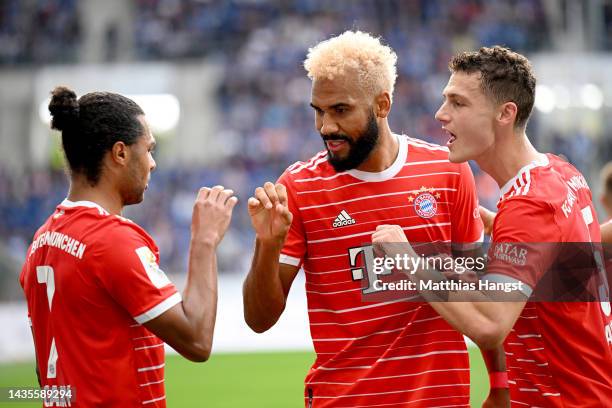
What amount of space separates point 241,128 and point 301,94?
1.74 m

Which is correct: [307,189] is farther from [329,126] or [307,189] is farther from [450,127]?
[450,127]

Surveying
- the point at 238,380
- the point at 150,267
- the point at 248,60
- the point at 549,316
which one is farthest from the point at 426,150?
the point at 248,60

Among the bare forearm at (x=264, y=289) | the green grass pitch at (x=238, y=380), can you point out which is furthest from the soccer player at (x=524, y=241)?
the green grass pitch at (x=238, y=380)

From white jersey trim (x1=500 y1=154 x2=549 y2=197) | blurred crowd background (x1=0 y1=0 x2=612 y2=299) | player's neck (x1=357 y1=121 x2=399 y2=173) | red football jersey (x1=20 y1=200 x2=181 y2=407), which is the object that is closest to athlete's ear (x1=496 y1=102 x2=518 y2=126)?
white jersey trim (x1=500 y1=154 x2=549 y2=197)

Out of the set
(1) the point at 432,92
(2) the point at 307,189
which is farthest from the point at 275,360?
(1) the point at 432,92

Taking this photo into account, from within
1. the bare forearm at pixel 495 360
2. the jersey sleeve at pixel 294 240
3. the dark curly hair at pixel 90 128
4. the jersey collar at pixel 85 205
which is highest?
the dark curly hair at pixel 90 128

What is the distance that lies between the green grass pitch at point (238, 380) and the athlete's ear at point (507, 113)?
525 centimetres

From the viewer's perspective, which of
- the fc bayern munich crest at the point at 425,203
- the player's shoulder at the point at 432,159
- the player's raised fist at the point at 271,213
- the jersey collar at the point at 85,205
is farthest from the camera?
the player's shoulder at the point at 432,159

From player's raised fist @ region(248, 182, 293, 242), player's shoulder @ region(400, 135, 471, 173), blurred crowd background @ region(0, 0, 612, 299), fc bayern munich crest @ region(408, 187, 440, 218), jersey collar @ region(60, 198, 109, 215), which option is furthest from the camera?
blurred crowd background @ region(0, 0, 612, 299)

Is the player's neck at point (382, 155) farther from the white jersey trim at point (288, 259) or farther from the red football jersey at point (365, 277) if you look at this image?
the white jersey trim at point (288, 259)

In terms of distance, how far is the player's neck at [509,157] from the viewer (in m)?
3.96

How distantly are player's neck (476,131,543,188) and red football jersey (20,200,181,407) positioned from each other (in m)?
1.48

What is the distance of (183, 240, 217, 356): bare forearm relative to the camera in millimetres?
3656

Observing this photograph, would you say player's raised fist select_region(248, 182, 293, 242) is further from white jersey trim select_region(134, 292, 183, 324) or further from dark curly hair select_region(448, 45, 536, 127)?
dark curly hair select_region(448, 45, 536, 127)
